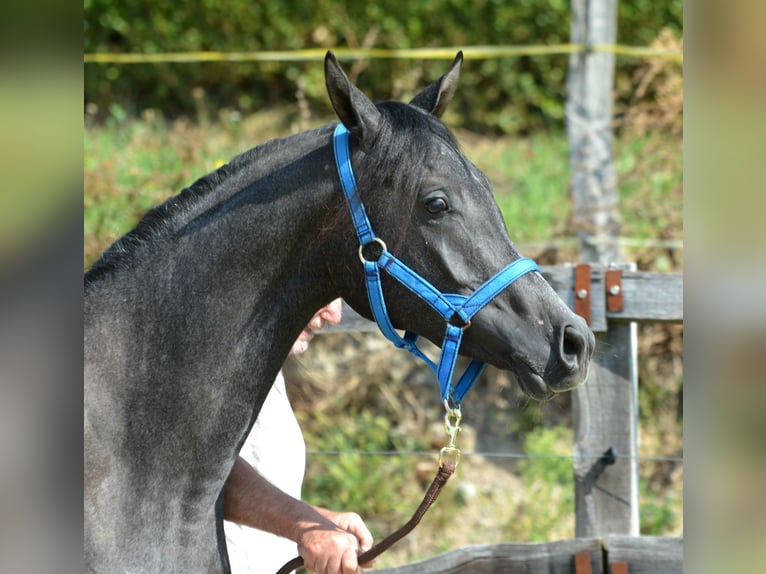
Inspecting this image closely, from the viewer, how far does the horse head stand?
2004 millimetres

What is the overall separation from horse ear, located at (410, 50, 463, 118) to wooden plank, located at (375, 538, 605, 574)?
1755mm

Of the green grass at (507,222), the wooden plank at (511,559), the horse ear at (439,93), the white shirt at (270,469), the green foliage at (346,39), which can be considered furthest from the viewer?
the green foliage at (346,39)

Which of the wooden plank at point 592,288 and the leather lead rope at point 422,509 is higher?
the wooden plank at point 592,288

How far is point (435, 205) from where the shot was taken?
6.58 ft

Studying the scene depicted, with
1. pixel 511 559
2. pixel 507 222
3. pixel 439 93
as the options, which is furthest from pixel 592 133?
pixel 439 93

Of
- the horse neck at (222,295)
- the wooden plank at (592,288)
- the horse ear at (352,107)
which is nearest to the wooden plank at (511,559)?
the wooden plank at (592,288)

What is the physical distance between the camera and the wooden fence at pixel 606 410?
11.2 feet

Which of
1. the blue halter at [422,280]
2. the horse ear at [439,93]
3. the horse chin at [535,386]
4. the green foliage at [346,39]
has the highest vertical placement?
the green foliage at [346,39]

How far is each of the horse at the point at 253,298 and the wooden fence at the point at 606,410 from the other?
1481 millimetres

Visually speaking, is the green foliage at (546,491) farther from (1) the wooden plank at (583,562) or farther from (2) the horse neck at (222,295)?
(2) the horse neck at (222,295)

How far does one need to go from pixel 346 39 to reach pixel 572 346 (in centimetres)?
890
